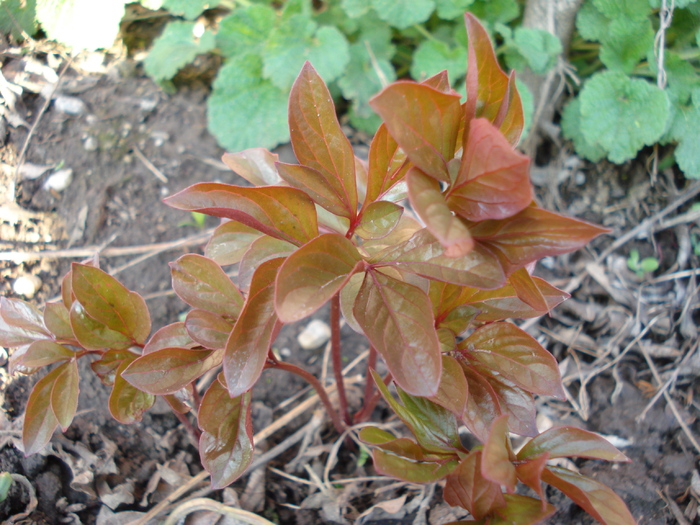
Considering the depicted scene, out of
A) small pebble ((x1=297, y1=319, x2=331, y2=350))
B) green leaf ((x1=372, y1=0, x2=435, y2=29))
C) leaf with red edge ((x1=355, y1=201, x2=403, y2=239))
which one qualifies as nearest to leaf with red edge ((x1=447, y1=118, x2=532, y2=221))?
leaf with red edge ((x1=355, y1=201, x2=403, y2=239))

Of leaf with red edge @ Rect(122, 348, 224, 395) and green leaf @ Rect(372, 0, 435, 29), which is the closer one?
leaf with red edge @ Rect(122, 348, 224, 395)

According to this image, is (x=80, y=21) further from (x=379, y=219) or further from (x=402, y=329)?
(x=402, y=329)

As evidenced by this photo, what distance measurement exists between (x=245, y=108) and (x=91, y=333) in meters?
1.46

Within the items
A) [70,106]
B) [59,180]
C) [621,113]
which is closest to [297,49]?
[70,106]

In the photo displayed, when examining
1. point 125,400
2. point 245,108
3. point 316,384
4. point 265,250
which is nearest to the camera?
point 265,250

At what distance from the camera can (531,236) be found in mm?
570

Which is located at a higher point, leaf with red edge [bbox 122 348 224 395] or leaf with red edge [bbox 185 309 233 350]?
leaf with red edge [bbox 185 309 233 350]

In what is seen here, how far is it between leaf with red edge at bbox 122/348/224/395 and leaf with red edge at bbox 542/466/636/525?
589mm

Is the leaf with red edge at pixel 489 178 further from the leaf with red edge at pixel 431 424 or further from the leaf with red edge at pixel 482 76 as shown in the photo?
the leaf with red edge at pixel 431 424

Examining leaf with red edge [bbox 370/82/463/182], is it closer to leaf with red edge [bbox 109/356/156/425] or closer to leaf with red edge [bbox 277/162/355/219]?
leaf with red edge [bbox 277/162/355/219]

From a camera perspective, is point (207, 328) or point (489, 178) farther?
point (207, 328)

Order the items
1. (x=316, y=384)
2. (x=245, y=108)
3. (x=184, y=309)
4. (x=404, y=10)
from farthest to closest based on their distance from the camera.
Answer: (x=245, y=108), (x=404, y=10), (x=184, y=309), (x=316, y=384)

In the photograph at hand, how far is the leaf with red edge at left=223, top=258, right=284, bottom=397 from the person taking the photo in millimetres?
654

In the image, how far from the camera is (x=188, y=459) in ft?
4.04
